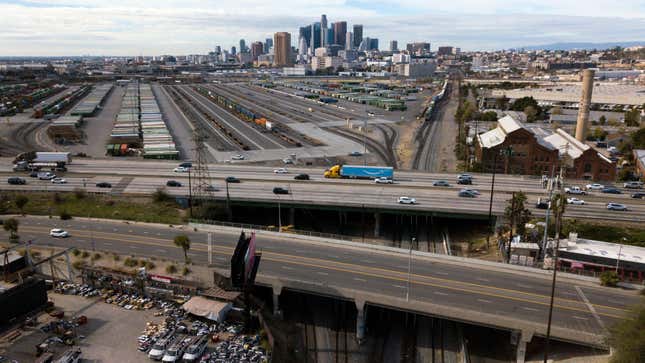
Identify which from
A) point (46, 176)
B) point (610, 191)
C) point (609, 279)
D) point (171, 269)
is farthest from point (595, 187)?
point (46, 176)

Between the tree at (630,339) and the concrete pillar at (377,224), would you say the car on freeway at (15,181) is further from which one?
the tree at (630,339)

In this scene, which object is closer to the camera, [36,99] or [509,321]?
[509,321]

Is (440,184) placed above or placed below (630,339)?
below

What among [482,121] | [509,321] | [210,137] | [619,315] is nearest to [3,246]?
[509,321]

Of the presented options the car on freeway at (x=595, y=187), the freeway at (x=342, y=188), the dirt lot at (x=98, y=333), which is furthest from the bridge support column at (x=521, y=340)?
the car on freeway at (x=595, y=187)

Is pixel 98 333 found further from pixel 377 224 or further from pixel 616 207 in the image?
pixel 616 207

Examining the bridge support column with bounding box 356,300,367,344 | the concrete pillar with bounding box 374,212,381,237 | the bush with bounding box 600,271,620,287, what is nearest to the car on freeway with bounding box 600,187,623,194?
the bush with bounding box 600,271,620,287

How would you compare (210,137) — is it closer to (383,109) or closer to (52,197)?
(52,197)
